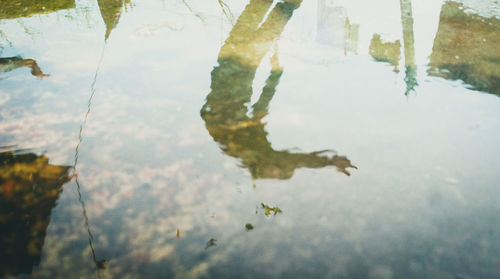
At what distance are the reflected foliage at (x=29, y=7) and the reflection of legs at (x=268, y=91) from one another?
2.32m

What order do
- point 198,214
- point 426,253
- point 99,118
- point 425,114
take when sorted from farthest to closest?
point 425,114
point 99,118
point 198,214
point 426,253

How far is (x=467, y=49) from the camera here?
8.24 ft

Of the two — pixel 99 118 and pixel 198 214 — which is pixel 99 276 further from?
pixel 99 118

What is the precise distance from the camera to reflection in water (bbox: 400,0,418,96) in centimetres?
216

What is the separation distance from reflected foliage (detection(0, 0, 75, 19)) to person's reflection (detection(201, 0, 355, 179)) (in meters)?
1.88

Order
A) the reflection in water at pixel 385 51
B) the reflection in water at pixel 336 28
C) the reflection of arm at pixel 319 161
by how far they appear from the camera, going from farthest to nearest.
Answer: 1. the reflection in water at pixel 336 28
2. the reflection in water at pixel 385 51
3. the reflection of arm at pixel 319 161

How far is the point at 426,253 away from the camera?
120 centimetres

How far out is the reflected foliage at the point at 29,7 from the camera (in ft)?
9.44

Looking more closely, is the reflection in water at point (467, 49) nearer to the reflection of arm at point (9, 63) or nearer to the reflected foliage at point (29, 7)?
the reflection of arm at point (9, 63)

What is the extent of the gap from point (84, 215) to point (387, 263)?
1287 mm

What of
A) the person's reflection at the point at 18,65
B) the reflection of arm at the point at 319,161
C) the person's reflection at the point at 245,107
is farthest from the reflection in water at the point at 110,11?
the reflection of arm at the point at 319,161

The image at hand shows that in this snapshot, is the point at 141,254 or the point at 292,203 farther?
the point at 292,203

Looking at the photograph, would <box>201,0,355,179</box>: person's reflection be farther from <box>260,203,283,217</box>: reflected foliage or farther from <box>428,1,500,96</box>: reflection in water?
<box>428,1,500,96</box>: reflection in water

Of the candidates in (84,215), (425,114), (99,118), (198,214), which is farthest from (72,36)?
(425,114)
